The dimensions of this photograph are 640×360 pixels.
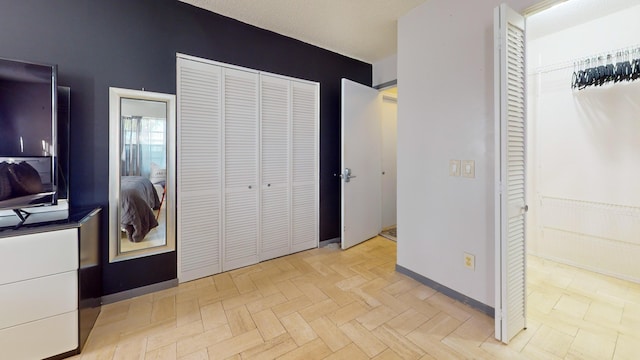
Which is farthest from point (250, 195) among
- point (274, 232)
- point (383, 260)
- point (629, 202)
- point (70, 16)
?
point (629, 202)

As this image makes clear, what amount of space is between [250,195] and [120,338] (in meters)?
1.48

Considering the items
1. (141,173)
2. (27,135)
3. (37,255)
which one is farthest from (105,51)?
(37,255)

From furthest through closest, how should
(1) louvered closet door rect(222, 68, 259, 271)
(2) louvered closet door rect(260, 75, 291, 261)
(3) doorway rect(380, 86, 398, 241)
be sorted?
(3) doorway rect(380, 86, 398, 241)
(2) louvered closet door rect(260, 75, 291, 261)
(1) louvered closet door rect(222, 68, 259, 271)

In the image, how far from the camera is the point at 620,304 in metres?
2.00

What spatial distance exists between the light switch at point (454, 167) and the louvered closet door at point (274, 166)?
1.68m

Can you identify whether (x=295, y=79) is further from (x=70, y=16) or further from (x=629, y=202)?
(x=629, y=202)

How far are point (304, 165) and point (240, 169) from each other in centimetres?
78

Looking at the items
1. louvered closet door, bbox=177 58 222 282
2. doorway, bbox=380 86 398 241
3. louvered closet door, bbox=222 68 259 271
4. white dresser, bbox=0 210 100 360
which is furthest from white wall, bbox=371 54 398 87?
white dresser, bbox=0 210 100 360

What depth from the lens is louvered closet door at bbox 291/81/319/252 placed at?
304 centimetres

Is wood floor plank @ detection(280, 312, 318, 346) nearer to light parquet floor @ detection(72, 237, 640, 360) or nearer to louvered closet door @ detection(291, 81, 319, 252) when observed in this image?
light parquet floor @ detection(72, 237, 640, 360)

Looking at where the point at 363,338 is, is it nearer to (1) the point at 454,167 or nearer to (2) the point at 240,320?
(2) the point at 240,320

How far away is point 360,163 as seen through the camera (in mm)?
3303

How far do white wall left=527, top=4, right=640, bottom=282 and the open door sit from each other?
1336 mm

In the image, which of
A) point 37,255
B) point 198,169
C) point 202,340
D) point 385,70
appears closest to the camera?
point 37,255
